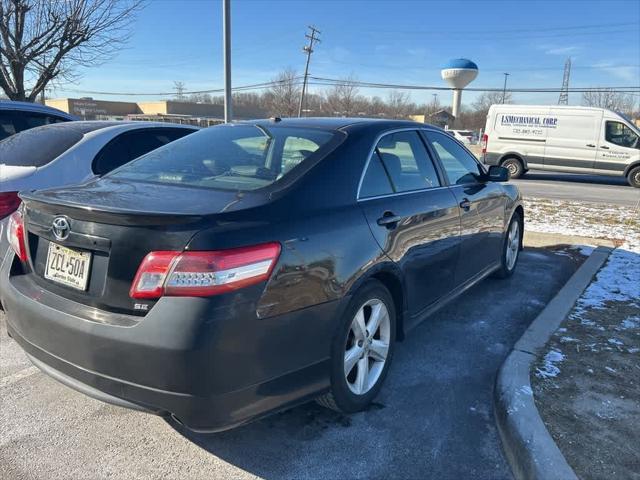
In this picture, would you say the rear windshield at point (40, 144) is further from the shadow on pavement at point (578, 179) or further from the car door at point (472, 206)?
the shadow on pavement at point (578, 179)

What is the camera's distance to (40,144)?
177 inches

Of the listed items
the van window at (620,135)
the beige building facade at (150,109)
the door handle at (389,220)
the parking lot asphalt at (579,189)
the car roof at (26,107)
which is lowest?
the parking lot asphalt at (579,189)

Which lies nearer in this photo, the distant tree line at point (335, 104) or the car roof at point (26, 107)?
the car roof at point (26, 107)

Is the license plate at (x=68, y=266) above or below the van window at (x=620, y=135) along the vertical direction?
below

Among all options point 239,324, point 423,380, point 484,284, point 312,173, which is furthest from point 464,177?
point 239,324

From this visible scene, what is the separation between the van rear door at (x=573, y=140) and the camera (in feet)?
55.4

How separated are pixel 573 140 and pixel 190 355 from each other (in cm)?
1803

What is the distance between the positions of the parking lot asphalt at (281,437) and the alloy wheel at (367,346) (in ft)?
0.66

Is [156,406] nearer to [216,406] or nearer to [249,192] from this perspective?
[216,406]

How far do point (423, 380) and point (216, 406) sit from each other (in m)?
1.69

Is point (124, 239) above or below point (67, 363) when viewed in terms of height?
above

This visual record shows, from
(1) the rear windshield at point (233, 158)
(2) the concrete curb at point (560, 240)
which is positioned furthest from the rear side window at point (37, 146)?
(2) the concrete curb at point (560, 240)

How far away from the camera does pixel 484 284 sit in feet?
17.6

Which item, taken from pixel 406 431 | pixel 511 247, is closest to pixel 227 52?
pixel 511 247
